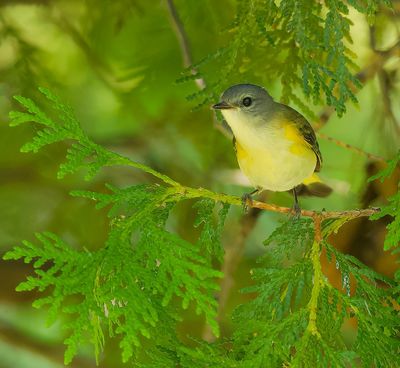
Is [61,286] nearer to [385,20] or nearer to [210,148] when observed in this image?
[210,148]

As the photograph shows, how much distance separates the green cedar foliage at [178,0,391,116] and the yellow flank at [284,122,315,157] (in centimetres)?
6

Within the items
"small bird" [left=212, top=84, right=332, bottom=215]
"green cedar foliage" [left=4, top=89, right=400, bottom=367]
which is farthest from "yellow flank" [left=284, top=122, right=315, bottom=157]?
"green cedar foliage" [left=4, top=89, right=400, bottom=367]

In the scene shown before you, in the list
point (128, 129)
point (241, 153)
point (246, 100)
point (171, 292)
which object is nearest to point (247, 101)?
point (246, 100)

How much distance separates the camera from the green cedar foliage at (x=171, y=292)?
4.11ft

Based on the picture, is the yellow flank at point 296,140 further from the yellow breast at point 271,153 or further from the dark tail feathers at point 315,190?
the dark tail feathers at point 315,190

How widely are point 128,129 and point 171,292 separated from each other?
1.74 meters

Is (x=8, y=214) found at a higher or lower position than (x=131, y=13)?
lower

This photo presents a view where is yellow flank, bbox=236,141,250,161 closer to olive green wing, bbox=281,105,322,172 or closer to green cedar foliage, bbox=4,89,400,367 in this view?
olive green wing, bbox=281,105,322,172

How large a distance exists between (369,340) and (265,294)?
0.20m

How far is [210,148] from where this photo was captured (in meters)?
2.56

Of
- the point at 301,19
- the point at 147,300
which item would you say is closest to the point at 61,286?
the point at 147,300

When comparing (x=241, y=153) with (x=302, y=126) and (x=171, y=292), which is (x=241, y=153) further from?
(x=171, y=292)

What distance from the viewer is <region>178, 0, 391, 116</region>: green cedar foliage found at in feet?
4.84

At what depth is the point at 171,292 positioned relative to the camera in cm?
126
